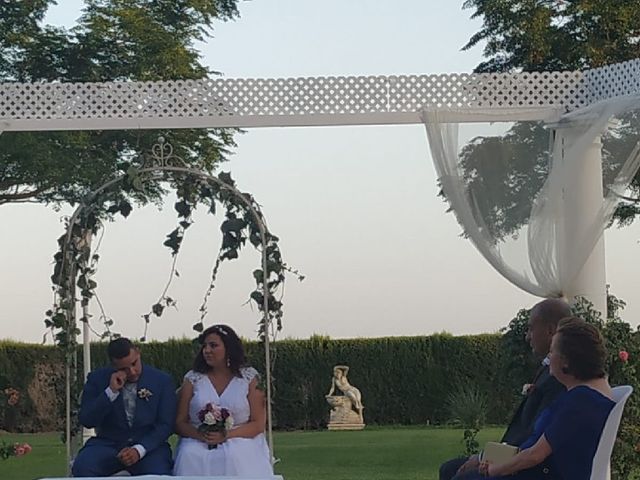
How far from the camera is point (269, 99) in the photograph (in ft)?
20.4

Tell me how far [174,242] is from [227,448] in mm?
1400

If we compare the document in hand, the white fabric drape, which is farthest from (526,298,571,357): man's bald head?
the white fabric drape

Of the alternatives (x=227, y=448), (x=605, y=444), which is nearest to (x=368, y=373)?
(x=227, y=448)

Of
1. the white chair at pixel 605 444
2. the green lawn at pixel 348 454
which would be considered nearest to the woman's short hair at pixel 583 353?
the white chair at pixel 605 444

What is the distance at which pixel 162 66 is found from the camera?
11.6m

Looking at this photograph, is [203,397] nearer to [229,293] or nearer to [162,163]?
[162,163]

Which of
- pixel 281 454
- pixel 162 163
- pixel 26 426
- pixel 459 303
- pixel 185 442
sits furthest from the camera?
pixel 26 426

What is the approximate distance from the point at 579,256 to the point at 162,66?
6.48 meters

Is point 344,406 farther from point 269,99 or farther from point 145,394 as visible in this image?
point 145,394

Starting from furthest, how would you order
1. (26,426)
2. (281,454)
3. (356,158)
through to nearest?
(26,426)
(281,454)
(356,158)

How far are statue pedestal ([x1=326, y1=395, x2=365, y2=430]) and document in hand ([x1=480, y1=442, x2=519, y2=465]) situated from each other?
9.74 metres

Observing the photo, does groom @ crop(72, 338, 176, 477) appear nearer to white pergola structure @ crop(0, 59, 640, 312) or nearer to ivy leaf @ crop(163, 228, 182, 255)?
ivy leaf @ crop(163, 228, 182, 255)

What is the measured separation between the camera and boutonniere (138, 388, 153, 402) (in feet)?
17.8

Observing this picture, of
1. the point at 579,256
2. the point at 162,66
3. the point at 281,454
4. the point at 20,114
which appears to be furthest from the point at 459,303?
the point at 20,114
